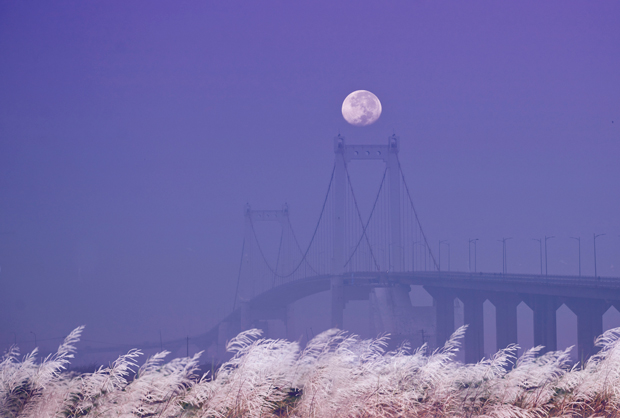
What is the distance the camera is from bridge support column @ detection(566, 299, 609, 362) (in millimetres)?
40812

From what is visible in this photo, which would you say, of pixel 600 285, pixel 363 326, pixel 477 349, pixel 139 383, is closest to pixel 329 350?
pixel 139 383

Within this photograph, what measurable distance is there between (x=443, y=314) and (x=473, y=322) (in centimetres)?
646

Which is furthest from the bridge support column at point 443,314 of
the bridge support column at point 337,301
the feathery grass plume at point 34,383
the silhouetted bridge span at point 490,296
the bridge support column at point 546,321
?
the feathery grass plume at point 34,383

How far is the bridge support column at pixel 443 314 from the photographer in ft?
215

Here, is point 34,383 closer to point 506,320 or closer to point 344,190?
point 506,320

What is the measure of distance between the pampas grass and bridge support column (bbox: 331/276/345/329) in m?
64.0

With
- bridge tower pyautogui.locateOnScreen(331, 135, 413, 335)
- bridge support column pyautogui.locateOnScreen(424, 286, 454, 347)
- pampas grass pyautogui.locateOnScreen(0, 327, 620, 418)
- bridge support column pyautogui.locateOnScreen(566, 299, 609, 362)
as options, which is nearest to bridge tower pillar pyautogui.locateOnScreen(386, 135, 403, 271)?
bridge tower pyautogui.locateOnScreen(331, 135, 413, 335)

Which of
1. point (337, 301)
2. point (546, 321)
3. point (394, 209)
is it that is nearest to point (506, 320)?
point (546, 321)

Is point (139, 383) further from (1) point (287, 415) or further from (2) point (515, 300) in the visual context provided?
(2) point (515, 300)

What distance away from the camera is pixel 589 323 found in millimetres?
41688

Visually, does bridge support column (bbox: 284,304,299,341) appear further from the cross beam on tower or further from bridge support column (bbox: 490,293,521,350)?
bridge support column (bbox: 490,293,521,350)

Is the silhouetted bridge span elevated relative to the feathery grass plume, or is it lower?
lower

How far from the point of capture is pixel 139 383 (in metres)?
6.32

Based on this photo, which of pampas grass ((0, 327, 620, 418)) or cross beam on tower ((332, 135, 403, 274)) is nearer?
pampas grass ((0, 327, 620, 418))
